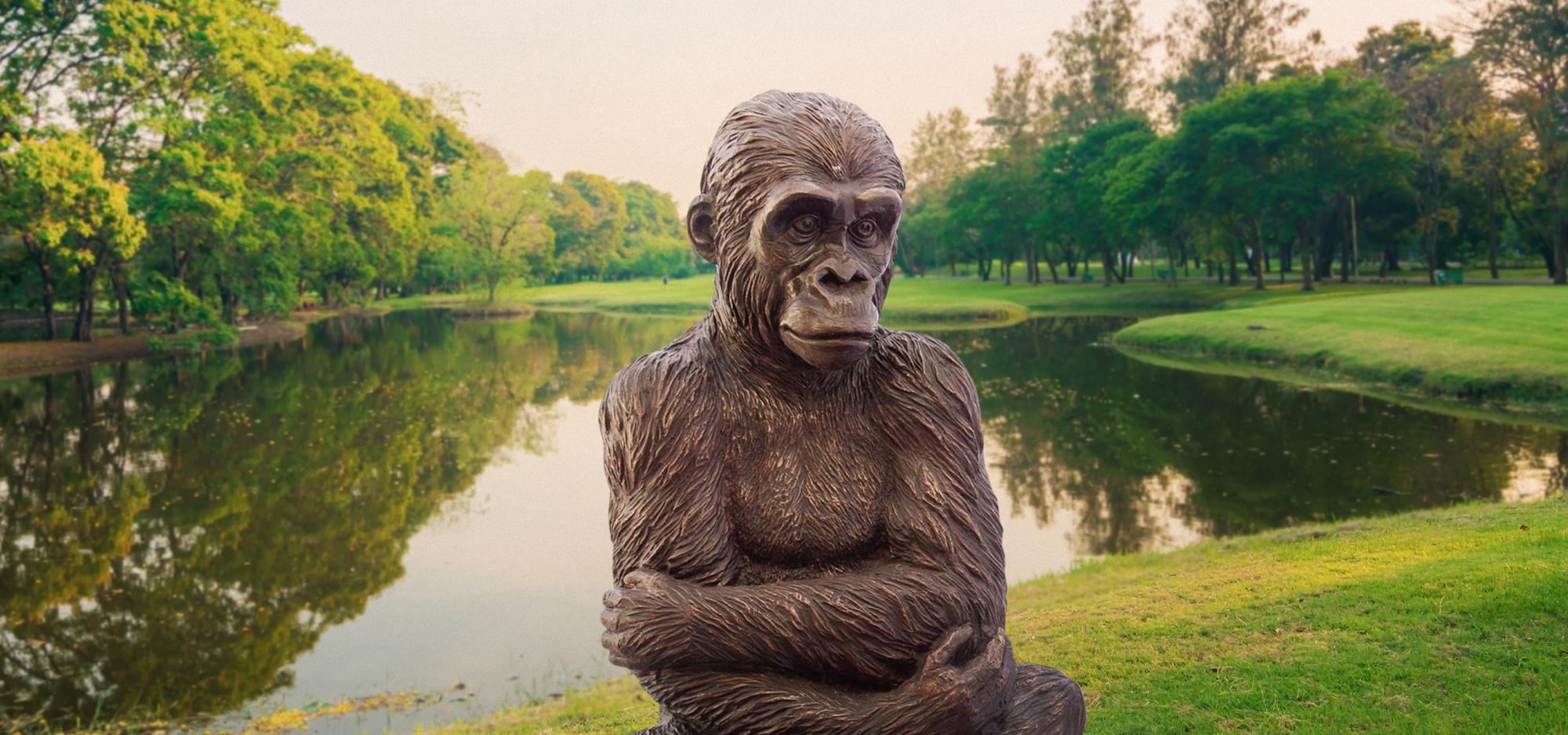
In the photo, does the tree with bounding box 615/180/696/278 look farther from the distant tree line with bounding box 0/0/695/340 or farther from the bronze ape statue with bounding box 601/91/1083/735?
the bronze ape statue with bounding box 601/91/1083/735

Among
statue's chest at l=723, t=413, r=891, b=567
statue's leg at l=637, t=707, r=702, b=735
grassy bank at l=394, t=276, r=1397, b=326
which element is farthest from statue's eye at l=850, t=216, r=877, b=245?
grassy bank at l=394, t=276, r=1397, b=326

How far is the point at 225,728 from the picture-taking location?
23.2 ft

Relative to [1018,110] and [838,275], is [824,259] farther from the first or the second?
[1018,110]

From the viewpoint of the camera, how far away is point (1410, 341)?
21.1 meters

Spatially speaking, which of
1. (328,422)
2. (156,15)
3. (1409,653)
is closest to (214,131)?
(156,15)

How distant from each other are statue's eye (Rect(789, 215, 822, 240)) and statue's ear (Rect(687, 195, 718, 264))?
29 cm

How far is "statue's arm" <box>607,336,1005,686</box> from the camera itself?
2.28 meters

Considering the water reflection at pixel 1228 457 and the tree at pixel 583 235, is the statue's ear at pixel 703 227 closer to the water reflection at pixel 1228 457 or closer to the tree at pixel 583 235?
the water reflection at pixel 1228 457

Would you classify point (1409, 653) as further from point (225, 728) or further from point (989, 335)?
point (989, 335)

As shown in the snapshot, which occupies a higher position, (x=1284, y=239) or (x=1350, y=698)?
(x=1284, y=239)

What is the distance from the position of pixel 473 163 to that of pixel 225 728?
65.7 m

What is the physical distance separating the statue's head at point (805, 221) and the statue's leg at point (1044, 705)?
0.98m

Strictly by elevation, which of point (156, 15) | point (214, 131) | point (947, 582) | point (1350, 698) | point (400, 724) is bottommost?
point (400, 724)

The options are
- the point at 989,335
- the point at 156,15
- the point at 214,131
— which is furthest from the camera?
the point at 989,335
